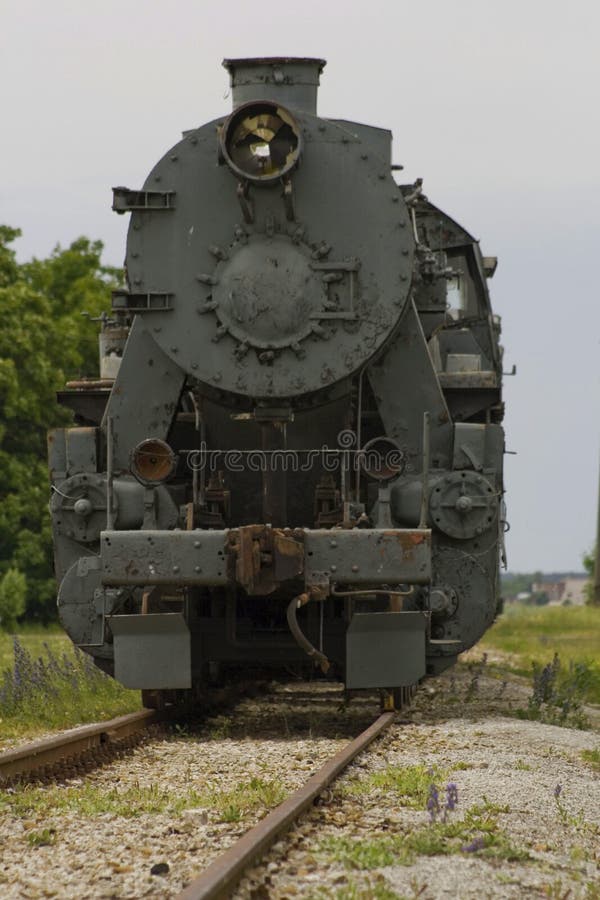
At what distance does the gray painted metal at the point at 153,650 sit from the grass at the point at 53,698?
42.8 inches

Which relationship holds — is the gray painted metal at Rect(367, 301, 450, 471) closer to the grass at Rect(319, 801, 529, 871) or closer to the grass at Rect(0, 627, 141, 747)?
the grass at Rect(0, 627, 141, 747)

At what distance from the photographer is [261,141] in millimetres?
10250

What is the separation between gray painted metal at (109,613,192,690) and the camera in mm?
9977

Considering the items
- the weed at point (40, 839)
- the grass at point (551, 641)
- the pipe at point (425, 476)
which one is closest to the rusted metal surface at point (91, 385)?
the pipe at point (425, 476)

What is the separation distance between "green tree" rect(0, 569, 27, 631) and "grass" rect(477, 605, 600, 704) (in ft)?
29.4

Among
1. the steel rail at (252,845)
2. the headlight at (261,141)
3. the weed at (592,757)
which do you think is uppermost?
the headlight at (261,141)

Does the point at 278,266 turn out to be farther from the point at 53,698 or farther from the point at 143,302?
the point at 53,698

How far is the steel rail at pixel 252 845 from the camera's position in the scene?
484 centimetres

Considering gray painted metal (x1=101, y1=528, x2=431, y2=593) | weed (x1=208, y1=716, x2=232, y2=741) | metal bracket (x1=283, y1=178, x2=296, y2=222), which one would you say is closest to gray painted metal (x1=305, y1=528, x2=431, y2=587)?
gray painted metal (x1=101, y1=528, x2=431, y2=593)

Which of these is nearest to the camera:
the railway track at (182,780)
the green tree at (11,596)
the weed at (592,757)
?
the railway track at (182,780)

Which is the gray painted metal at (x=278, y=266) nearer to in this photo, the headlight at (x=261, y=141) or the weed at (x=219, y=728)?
the headlight at (x=261, y=141)

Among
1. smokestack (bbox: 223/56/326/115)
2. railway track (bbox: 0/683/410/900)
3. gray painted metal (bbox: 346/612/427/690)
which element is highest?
smokestack (bbox: 223/56/326/115)

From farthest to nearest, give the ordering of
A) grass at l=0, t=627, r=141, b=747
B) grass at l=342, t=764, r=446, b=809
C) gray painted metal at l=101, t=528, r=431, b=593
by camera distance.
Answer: grass at l=0, t=627, r=141, b=747 → gray painted metal at l=101, t=528, r=431, b=593 → grass at l=342, t=764, r=446, b=809

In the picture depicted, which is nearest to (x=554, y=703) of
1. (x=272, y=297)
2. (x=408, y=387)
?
(x=408, y=387)
